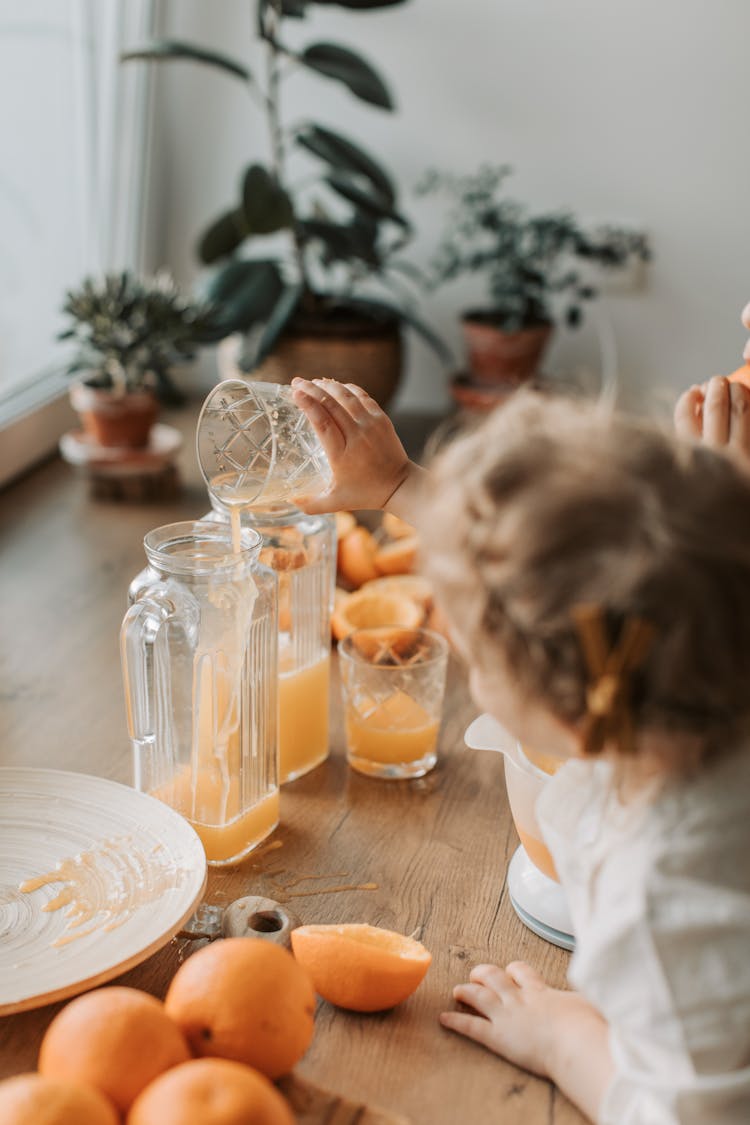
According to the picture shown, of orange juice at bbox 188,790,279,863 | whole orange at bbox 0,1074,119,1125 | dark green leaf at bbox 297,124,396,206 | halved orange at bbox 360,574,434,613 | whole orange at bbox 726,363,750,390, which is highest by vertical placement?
dark green leaf at bbox 297,124,396,206

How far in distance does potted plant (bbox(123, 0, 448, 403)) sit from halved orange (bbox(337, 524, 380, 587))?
2.37ft

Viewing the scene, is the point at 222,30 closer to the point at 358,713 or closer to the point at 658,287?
the point at 658,287

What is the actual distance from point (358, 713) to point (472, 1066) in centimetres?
40

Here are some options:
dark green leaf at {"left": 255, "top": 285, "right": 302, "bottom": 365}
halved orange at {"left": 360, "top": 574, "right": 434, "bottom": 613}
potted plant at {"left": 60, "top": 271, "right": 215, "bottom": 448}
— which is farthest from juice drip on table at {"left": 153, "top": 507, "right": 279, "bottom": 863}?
dark green leaf at {"left": 255, "top": 285, "right": 302, "bottom": 365}

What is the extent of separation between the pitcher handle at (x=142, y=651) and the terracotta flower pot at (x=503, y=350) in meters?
1.48

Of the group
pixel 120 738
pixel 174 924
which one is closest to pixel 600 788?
pixel 174 924

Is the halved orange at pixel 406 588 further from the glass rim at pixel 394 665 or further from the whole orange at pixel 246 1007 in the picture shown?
the whole orange at pixel 246 1007

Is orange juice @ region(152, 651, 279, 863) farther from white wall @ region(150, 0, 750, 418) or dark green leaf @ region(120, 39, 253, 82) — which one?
white wall @ region(150, 0, 750, 418)

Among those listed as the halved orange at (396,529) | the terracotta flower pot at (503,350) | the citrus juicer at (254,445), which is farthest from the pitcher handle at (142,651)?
the terracotta flower pot at (503,350)

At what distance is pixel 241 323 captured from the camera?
2.13m

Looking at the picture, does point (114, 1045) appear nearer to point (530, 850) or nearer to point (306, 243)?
point (530, 850)

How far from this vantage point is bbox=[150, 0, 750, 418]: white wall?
2.35 meters

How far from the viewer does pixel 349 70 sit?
2.12 metres

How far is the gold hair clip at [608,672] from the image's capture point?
0.59m
